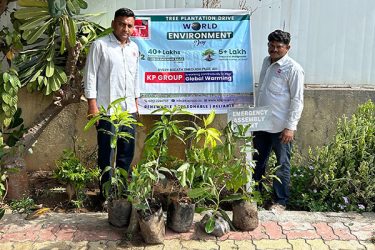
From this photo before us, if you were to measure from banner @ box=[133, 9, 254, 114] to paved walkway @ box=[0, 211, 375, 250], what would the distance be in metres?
1.38

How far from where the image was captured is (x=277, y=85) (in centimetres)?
454

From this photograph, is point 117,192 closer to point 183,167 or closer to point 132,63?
point 183,167

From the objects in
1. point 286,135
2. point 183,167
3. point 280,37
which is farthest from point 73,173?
point 280,37

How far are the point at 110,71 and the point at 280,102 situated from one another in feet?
5.31

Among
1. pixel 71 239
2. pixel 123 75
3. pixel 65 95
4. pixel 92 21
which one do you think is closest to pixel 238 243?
pixel 71 239

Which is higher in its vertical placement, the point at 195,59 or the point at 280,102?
the point at 195,59

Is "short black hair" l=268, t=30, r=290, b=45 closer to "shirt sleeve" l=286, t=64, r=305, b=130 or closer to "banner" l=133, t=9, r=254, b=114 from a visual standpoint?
"shirt sleeve" l=286, t=64, r=305, b=130

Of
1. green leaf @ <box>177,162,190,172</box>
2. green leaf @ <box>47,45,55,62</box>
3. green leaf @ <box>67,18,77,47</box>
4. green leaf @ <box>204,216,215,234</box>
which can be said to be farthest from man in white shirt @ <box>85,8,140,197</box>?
green leaf @ <box>204,216,215,234</box>

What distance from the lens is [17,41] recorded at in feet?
15.9

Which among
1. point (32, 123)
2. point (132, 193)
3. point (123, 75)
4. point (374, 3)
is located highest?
point (374, 3)

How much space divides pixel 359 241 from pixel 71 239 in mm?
2441

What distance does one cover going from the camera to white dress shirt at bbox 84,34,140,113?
4.38 metres

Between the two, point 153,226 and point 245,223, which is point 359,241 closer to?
point 245,223

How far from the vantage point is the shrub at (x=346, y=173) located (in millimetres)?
4660
